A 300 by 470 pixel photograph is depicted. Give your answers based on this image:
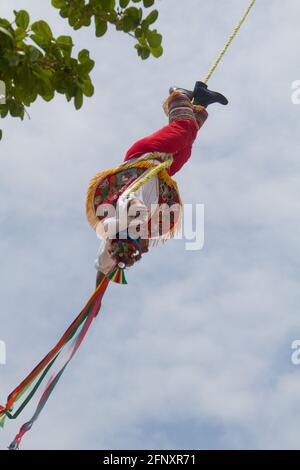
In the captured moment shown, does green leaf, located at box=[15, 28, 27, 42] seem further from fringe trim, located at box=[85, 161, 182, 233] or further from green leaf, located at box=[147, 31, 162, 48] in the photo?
fringe trim, located at box=[85, 161, 182, 233]

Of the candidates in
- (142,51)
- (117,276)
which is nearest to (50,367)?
(117,276)

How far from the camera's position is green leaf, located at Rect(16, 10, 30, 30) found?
3.88 meters

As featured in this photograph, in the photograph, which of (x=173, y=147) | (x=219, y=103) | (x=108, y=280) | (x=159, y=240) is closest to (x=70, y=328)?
(x=108, y=280)

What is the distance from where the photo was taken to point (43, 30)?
12.9 feet

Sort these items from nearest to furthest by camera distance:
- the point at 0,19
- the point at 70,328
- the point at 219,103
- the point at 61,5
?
1. the point at 0,19
2. the point at 61,5
3. the point at 70,328
4. the point at 219,103

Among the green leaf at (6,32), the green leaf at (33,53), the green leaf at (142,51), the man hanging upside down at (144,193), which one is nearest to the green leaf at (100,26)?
the green leaf at (142,51)

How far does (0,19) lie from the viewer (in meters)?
3.68

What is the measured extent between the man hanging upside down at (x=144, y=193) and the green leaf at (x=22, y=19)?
8.14ft

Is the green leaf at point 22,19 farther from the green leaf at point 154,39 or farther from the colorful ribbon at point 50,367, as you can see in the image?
the colorful ribbon at point 50,367

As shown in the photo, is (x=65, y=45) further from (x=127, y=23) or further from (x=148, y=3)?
(x=148, y=3)

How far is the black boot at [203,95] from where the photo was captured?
7094mm

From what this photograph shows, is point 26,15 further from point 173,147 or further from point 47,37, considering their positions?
point 173,147

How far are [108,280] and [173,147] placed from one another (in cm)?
132

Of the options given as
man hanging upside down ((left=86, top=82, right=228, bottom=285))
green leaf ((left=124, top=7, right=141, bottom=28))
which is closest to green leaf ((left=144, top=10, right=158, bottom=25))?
green leaf ((left=124, top=7, right=141, bottom=28))
